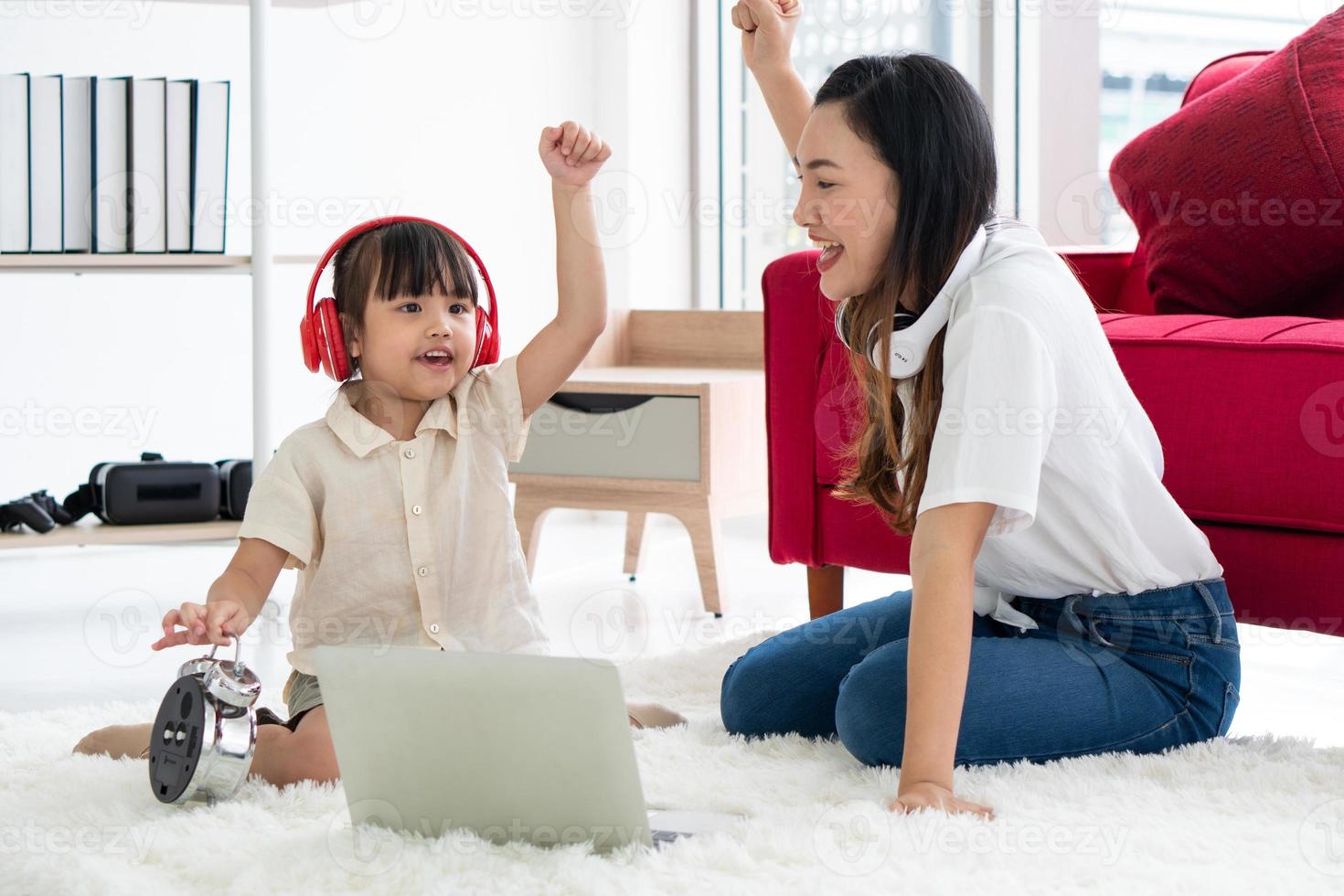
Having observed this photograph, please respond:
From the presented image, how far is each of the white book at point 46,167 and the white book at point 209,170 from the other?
0.64 ft

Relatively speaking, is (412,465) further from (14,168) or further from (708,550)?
(14,168)

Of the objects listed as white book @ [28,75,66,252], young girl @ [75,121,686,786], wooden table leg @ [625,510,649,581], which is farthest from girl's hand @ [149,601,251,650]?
wooden table leg @ [625,510,649,581]

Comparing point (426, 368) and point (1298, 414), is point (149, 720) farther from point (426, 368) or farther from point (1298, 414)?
point (1298, 414)

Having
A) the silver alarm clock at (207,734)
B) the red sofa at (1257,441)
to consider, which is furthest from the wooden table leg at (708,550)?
the silver alarm clock at (207,734)

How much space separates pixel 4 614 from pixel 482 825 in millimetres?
1373

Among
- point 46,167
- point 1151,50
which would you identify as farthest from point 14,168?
point 1151,50

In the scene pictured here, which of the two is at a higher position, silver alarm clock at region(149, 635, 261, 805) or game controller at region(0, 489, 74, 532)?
game controller at region(0, 489, 74, 532)

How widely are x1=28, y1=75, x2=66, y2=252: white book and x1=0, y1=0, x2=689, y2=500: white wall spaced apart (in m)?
0.47

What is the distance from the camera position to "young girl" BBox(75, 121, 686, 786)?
117 centimetres

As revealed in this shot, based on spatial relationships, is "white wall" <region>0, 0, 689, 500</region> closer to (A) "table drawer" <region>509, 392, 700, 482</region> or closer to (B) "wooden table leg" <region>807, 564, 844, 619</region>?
(A) "table drawer" <region>509, 392, 700, 482</region>

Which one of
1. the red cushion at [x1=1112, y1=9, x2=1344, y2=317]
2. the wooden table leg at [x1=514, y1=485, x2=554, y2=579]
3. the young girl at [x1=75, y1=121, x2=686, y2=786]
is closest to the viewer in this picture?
the young girl at [x1=75, y1=121, x2=686, y2=786]

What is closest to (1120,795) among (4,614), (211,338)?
(4,614)

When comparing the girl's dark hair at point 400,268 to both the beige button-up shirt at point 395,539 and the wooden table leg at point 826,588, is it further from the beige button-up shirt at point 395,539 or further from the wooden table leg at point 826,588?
the wooden table leg at point 826,588

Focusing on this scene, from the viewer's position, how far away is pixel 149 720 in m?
1.32
